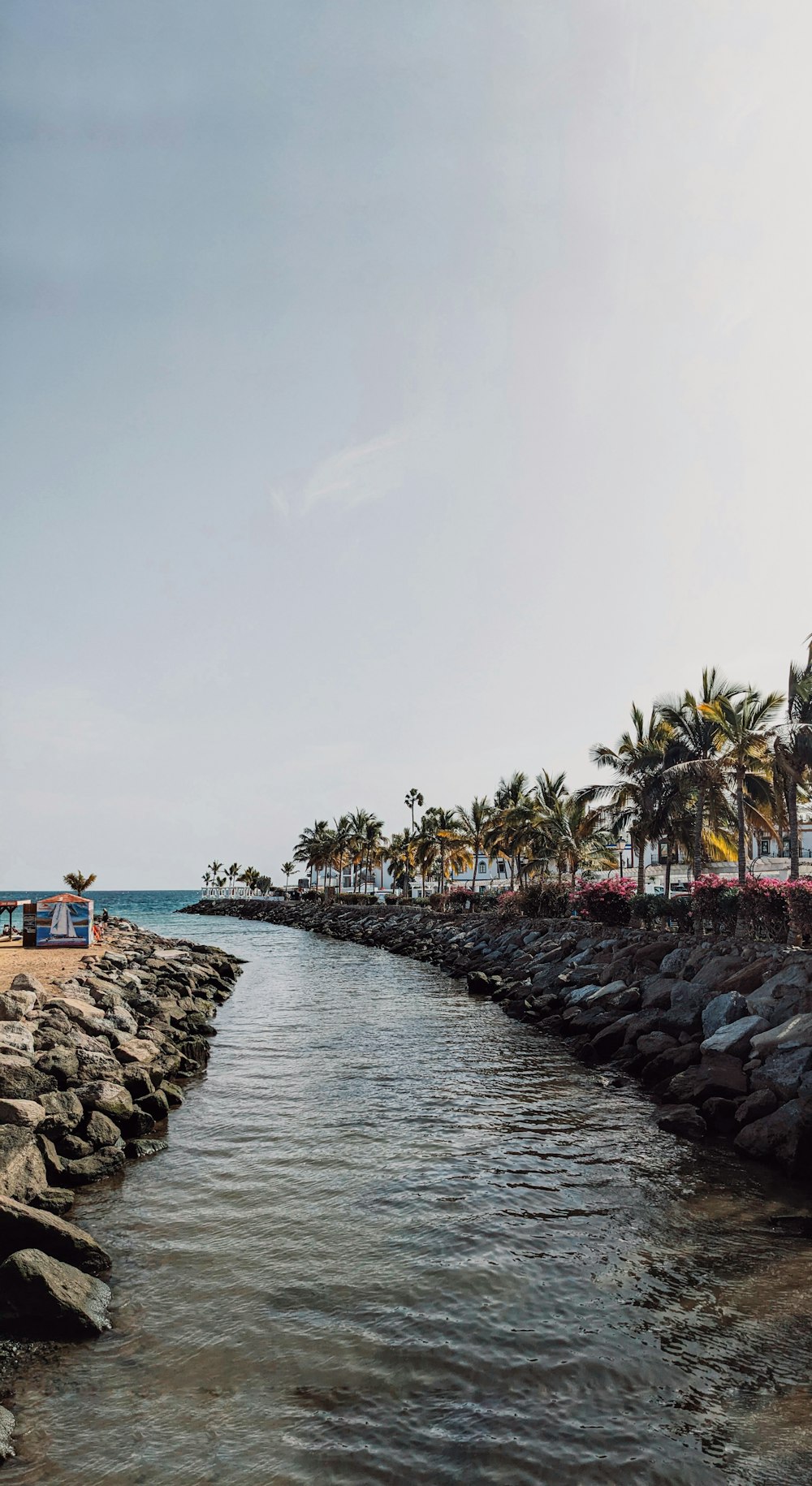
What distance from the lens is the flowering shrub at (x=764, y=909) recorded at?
60.4 feet

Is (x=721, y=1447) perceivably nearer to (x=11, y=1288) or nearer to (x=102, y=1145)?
(x=11, y=1288)

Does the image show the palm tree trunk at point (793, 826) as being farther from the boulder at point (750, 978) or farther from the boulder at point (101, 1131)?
the boulder at point (101, 1131)

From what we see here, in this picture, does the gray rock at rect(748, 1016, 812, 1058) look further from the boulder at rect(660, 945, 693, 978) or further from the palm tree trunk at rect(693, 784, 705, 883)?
the palm tree trunk at rect(693, 784, 705, 883)

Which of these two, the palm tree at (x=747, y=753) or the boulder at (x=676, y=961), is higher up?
the palm tree at (x=747, y=753)

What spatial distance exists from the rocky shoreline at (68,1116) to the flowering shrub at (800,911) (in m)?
12.8

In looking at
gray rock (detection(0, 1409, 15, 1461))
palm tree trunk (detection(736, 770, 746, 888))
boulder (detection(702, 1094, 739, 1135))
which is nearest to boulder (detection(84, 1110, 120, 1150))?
gray rock (detection(0, 1409, 15, 1461))

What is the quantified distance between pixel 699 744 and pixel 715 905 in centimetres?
1235

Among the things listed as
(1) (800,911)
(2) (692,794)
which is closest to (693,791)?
(2) (692,794)

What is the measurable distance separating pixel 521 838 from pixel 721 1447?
45.0m

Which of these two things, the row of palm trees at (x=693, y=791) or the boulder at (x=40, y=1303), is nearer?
the boulder at (x=40, y=1303)

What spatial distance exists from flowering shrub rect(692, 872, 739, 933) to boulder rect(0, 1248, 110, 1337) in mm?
17305

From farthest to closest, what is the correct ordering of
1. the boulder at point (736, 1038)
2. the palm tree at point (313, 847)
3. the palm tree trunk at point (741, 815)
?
the palm tree at point (313, 847) < the palm tree trunk at point (741, 815) < the boulder at point (736, 1038)

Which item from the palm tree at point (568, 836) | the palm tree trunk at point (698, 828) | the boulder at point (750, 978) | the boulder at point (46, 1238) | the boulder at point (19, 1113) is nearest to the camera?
the boulder at point (46, 1238)

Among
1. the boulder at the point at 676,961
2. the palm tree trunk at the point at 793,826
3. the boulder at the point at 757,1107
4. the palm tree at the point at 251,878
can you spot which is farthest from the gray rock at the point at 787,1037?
the palm tree at the point at 251,878
